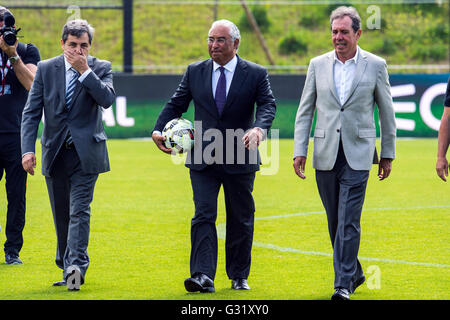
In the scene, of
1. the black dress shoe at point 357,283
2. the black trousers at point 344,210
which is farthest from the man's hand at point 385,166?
the black dress shoe at point 357,283

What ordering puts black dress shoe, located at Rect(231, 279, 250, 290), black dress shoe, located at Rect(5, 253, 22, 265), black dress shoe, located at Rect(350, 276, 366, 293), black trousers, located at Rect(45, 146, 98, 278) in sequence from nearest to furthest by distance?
black dress shoe, located at Rect(350, 276, 366, 293)
black trousers, located at Rect(45, 146, 98, 278)
black dress shoe, located at Rect(231, 279, 250, 290)
black dress shoe, located at Rect(5, 253, 22, 265)

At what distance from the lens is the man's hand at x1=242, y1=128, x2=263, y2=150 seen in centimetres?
705

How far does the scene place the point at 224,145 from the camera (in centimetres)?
734

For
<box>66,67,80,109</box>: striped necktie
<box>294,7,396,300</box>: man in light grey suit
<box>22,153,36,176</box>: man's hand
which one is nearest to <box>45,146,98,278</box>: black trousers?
<box>22,153,36,176</box>: man's hand

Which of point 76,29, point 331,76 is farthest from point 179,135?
point 331,76

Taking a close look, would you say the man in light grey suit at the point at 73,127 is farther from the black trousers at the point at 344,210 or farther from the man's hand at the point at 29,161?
the black trousers at the point at 344,210

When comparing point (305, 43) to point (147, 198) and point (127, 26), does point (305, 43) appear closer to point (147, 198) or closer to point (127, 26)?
point (127, 26)

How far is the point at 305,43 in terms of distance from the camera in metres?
31.2

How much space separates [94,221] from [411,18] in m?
21.5

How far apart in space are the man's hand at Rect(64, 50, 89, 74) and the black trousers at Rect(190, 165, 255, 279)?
1.14 metres

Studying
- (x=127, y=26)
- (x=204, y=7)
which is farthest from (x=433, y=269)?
(x=204, y=7)

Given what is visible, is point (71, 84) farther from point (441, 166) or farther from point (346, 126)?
point (441, 166)

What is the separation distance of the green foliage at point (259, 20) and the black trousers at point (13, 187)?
23.3 metres

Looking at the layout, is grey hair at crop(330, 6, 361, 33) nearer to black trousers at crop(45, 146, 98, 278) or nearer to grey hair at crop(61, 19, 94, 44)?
grey hair at crop(61, 19, 94, 44)
